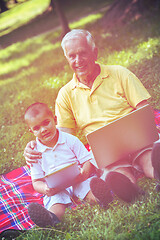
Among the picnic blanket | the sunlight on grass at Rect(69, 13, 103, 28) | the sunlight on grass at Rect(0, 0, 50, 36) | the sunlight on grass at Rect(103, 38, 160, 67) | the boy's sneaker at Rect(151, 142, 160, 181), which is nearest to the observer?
the boy's sneaker at Rect(151, 142, 160, 181)

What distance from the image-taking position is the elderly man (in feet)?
7.95

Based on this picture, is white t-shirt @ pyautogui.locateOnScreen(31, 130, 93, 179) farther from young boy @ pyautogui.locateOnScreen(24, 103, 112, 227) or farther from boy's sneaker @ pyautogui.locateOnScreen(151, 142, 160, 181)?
boy's sneaker @ pyautogui.locateOnScreen(151, 142, 160, 181)

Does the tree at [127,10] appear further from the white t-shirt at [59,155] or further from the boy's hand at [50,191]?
the boy's hand at [50,191]

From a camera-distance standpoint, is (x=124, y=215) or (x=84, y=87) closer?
(x=124, y=215)

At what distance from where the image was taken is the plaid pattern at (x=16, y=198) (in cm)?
256

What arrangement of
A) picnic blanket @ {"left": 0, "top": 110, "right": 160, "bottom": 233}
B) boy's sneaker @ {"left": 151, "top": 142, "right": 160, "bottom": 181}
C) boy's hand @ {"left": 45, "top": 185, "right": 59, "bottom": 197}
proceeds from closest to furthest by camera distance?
boy's sneaker @ {"left": 151, "top": 142, "right": 160, "bottom": 181} → boy's hand @ {"left": 45, "top": 185, "right": 59, "bottom": 197} → picnic blanket @ {"left": 0, "top": 110, "right": 160, "bottom": 233}

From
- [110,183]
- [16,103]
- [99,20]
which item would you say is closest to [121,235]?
[110,183]

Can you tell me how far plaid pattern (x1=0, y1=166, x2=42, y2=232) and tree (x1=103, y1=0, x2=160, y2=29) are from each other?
473 centimetres

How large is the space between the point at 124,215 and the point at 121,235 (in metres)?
0.21

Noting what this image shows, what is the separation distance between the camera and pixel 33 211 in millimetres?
2096

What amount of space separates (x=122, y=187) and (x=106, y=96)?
2.55ft

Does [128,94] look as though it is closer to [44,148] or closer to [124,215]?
[44,148]

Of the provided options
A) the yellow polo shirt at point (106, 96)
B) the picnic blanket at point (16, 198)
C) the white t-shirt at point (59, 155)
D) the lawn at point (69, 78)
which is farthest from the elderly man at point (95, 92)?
the picnic blanket at point (16, 198)

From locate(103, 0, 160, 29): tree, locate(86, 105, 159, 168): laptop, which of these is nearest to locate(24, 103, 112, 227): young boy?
locate(86, 105, 159, 168): laptop
